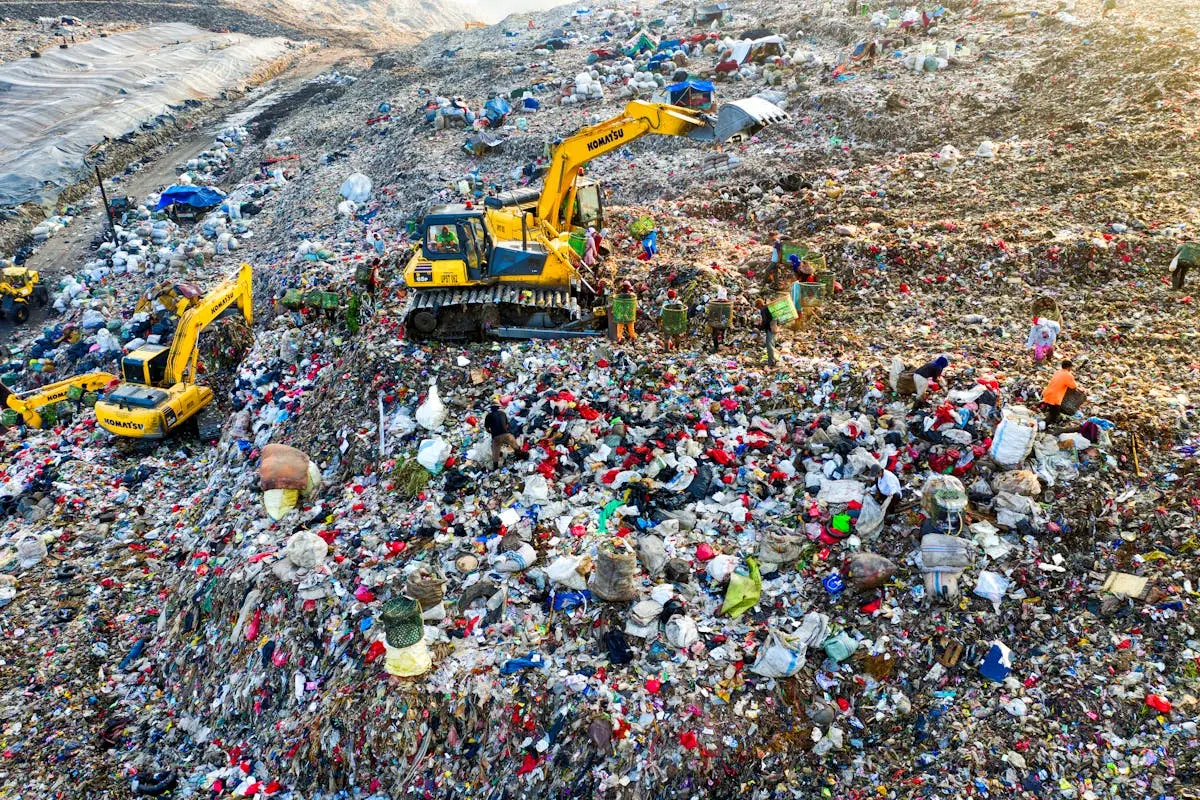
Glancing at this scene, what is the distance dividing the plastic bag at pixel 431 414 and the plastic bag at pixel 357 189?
11280 mm

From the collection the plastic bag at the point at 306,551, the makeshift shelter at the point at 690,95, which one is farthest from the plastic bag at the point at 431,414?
the makeshift shelter at the point at 690,95

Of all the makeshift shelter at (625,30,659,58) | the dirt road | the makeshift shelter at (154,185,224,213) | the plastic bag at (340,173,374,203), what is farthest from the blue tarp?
the makeshift shelter at (625,30,659,58)

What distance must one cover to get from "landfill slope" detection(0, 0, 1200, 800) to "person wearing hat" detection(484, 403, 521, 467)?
20 cm

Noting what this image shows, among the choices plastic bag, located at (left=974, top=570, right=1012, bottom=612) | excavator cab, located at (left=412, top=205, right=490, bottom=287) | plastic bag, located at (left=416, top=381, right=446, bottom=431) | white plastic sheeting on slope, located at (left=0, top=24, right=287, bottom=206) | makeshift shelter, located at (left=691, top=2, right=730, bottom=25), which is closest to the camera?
plastic bag, located at (left=974, top=570, right=1012, bottom=612)

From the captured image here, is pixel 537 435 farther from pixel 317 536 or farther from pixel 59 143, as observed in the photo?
pixel 59 143

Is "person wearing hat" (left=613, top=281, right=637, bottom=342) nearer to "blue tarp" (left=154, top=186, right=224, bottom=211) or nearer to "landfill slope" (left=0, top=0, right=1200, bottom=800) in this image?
"landfill slope" (left=0, top=0, right=1200, bottom=800)

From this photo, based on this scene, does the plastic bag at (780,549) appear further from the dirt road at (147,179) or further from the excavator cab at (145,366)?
the dirt road at (147,179)

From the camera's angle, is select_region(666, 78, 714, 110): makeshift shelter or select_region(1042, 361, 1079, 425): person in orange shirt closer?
select_region(1042, 361, 1079, 425): person in orange shirt

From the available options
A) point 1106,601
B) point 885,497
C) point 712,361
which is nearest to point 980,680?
point 1106,601

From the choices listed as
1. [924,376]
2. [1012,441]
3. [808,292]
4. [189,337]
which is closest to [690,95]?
[808,292]

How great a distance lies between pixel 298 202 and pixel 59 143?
10148mm

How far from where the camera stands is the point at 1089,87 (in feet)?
47.6

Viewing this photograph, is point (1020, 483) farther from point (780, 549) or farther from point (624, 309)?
point (624, 309)

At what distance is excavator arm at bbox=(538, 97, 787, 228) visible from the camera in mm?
9797
